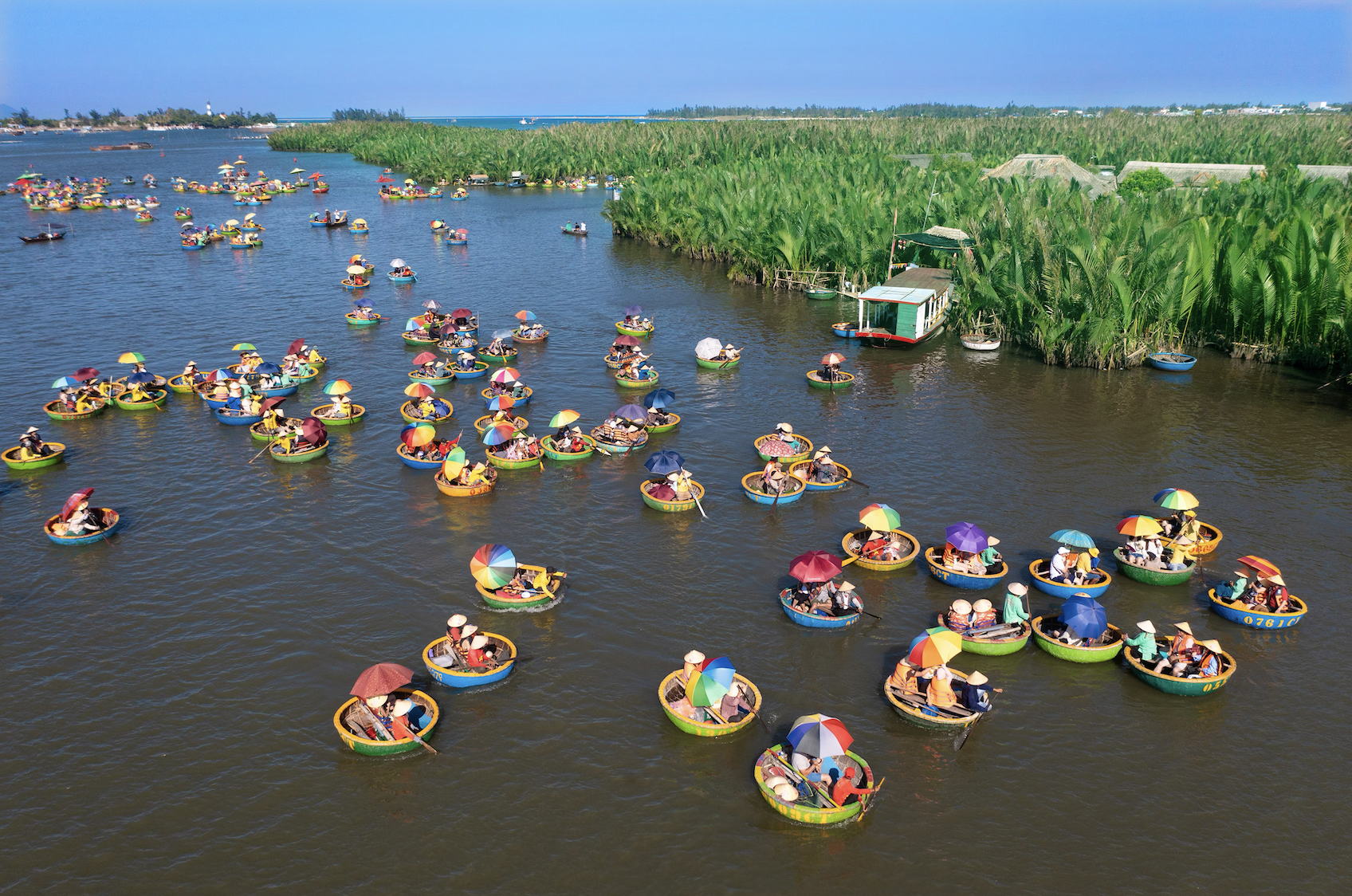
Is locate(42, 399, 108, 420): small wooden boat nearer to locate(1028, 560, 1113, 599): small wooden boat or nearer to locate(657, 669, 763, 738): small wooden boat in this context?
locate(657, 669, 763, 738): small wooden boat

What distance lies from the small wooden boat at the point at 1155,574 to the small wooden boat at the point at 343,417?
125 feet

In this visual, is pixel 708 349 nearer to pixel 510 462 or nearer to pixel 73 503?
pixel 510 462

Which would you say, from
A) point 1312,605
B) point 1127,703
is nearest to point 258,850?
point 1127,703

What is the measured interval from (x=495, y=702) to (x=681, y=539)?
37.5ft

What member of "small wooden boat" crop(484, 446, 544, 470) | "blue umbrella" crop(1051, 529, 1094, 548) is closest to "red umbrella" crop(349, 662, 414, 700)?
"small wooden boat" crop(484, 446, 544, 470)

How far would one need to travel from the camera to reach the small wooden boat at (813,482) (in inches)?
1485

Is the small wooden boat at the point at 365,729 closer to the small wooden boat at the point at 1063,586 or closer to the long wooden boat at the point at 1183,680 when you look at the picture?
the small wooden boat at the point at 1063,586

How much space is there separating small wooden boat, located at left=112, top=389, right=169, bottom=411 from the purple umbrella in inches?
1756

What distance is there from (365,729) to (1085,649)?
849 inches

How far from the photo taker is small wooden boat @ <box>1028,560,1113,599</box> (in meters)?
29.5

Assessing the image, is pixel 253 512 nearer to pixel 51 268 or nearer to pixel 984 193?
pixel 984 193

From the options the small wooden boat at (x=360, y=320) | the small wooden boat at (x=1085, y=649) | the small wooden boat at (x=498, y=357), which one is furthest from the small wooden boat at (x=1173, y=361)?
the small wooden boat at (x=360, y=320)

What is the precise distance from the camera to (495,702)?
25344 mm

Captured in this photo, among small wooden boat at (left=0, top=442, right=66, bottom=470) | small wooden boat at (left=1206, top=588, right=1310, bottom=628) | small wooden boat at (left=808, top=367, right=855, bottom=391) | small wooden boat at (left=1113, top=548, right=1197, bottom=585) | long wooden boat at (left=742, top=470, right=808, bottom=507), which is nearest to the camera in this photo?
small wooden boat at (left=1206, top=588, right=1310, bottom=628)
